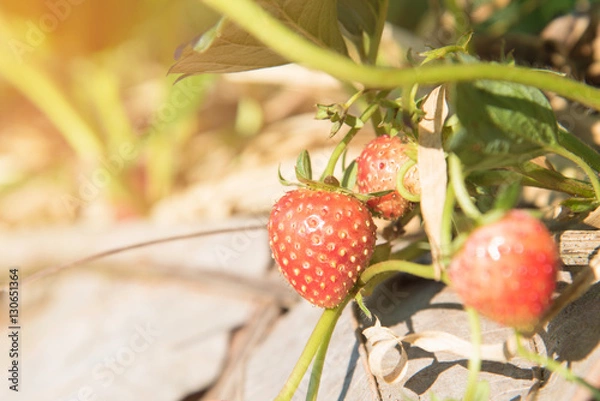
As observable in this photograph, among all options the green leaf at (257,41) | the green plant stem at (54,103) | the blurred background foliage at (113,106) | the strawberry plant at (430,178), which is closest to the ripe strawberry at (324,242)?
the strawberry plant at (430,178)

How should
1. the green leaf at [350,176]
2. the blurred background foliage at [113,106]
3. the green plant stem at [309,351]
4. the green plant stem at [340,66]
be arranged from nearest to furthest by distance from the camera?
1. the green plant stem at [340,66]
2. the green plant stem at [309,351]
3. the green leaf at [350,176]
4. the blurred background foliage at [113,106]

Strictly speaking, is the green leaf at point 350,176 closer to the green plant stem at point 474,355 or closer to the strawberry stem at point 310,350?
the strawberry stem at point 310,350

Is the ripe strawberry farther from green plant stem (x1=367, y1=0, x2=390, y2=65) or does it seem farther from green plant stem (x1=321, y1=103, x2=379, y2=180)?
green plant stem (x1=367, y1=0, x2=390, y2=65)

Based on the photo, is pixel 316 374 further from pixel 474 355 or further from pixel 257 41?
pixel 257 41

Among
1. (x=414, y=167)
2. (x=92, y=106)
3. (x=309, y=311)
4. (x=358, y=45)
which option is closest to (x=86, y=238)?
(x=92, y=106)

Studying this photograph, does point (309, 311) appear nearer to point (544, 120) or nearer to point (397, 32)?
point (544, 120)

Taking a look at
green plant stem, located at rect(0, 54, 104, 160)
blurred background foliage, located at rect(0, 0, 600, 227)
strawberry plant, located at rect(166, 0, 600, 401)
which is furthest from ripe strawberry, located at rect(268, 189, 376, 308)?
green plant stem, located at rect(0, 54, 104, 160)
